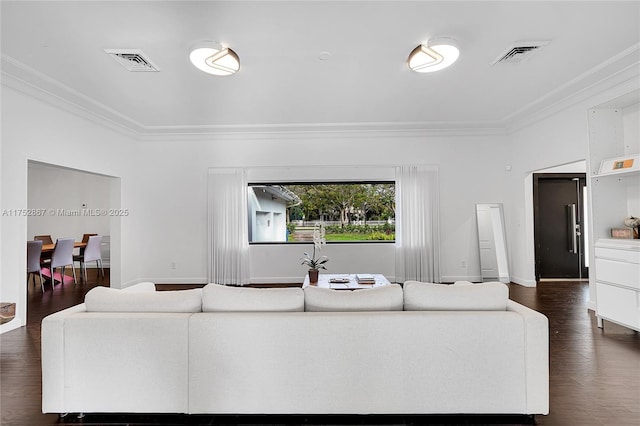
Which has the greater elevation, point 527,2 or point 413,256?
point 527,2

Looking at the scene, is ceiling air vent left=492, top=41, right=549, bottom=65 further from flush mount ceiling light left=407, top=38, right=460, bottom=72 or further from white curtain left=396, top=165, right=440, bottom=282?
white curtain left=396, top=165, right=440, bottom=282

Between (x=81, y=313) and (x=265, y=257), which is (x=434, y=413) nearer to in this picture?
(x=81, y=313)

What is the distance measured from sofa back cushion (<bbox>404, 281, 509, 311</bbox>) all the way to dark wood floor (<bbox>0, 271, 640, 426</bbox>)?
2.09 ft

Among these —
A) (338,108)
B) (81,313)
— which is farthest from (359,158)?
(81,313)

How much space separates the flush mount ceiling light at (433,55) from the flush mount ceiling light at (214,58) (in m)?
1.71

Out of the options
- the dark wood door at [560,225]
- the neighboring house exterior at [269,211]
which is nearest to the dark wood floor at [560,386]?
the dark wood door at [560,225]

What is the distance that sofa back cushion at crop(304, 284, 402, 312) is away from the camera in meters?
2.01

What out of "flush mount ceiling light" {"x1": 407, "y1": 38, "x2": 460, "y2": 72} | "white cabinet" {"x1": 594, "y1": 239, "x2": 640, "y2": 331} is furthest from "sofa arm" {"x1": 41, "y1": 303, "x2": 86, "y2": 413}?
"white cabinet" {"x1": 594, "y1": 239, "x2": 640, "y2": 331}

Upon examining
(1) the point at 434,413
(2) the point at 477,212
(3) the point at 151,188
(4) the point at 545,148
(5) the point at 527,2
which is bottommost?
(1) the point at 434,413

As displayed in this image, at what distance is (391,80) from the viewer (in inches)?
151

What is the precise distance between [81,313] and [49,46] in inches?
101

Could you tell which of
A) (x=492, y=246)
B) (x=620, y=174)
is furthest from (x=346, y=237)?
(x=620, y=174)

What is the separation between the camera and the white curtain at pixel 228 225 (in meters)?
5.89

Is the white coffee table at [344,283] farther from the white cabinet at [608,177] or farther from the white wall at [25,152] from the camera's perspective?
the white wall at [25,152]
